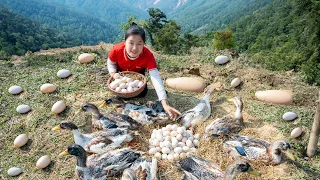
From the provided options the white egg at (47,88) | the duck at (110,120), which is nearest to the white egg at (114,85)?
the duck at (110,120)

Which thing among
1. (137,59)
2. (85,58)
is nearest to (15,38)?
(85,58)

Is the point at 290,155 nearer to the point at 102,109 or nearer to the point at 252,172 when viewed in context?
the point at 252,172

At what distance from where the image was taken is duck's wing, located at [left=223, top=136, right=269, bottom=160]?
4.12 meters

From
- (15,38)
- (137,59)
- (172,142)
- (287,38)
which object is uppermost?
(137,59)

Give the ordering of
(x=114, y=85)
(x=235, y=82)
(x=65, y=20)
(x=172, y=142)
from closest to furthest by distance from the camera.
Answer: (x=172, y=142)
(x=114, y=85)
(x=235, y=82)
(x=65, y=20)

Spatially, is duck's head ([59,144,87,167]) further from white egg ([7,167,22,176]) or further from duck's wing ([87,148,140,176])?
white egg ([7,167,22,176])

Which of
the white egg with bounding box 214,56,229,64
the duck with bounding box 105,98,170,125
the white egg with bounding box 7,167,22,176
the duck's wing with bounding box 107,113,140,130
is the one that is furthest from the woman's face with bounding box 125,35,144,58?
the white egg with bounding box 214,56,229,64

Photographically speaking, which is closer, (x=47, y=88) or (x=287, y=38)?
(x=47, y=88)

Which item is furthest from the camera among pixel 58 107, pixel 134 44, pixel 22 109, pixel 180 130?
pixel 22 109

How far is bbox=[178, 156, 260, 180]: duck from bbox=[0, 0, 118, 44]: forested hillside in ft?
288

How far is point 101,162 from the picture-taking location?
12.9ft

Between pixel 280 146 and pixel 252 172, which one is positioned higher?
pixel 280 146

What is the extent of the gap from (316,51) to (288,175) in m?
15.6

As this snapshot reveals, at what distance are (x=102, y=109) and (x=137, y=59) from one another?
3.92 feet
